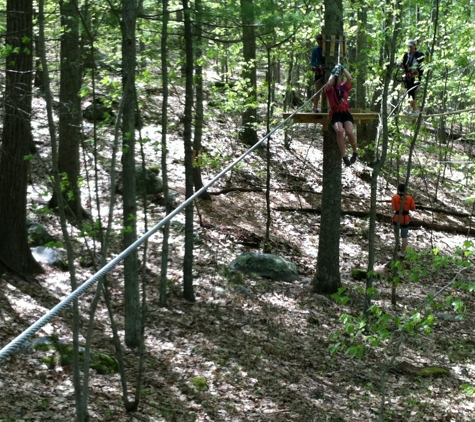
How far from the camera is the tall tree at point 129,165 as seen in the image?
638 cm

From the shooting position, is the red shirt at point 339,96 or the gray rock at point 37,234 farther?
the gray rock at point 37,234

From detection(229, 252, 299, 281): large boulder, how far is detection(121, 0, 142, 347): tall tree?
3.88 m

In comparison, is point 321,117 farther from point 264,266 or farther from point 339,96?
point 264,266

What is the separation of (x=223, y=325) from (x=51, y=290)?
2780mm

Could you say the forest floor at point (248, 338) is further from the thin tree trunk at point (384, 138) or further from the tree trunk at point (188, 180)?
the thin tree trunk at point (384, 138)

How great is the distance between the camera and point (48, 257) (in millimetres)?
9828

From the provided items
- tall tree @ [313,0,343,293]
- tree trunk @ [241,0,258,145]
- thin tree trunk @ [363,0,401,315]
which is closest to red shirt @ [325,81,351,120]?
thin tree trunk @ [363,0,401,315]

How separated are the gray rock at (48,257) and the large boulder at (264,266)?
11.0 ft

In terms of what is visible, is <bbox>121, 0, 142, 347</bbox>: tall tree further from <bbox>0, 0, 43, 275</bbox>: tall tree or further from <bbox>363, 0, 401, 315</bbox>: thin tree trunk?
<bbox>363, 0, 401, 315</bbox>: thin tree trunk

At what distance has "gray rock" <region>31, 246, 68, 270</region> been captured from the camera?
9.74 metres

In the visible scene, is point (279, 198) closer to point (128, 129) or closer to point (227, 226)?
point (227, 226)

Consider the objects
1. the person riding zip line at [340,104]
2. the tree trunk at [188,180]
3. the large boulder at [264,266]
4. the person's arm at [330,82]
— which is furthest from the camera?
the large boulder at [264,266]

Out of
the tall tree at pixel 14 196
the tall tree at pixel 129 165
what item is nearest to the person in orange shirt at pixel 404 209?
the tall tree at pixel 129 165

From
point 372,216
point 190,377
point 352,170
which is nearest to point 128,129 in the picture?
point 190,377
